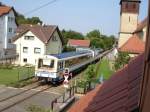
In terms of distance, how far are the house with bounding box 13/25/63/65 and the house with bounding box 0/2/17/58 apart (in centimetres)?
591

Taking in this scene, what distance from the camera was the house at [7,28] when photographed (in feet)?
194

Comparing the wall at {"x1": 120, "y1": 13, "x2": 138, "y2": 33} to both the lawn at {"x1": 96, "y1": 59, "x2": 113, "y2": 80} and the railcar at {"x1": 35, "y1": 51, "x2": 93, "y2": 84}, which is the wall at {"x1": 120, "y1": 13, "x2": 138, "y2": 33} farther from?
the railcar at {"x1": 35, "y1": 51, "x2": 93, "y2": 84}

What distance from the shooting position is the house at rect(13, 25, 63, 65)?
5138cm

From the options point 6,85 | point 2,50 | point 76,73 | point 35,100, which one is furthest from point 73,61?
point 2,50

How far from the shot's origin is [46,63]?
3177 cm

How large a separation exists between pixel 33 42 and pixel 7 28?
11.4 metres

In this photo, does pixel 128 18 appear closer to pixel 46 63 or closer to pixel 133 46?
pixel 133 46

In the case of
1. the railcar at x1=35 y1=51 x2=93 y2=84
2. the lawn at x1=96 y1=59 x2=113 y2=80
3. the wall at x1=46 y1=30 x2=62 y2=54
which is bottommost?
the lawn at x1=96 y1=59 x2=113 y2=80

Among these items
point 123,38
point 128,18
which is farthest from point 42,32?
point 128,18

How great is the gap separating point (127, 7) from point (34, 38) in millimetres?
16003

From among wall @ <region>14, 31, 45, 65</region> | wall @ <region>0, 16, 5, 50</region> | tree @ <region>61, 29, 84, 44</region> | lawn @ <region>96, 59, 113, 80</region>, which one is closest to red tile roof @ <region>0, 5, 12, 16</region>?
wall @ <region>0, 16, 5, 50</region>

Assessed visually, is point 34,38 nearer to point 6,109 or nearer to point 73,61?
point 73,61

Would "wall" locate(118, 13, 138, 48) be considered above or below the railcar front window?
above

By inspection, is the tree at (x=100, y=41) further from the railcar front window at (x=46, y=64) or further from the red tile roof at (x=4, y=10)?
the railcar front window at (x=46, y=64)
